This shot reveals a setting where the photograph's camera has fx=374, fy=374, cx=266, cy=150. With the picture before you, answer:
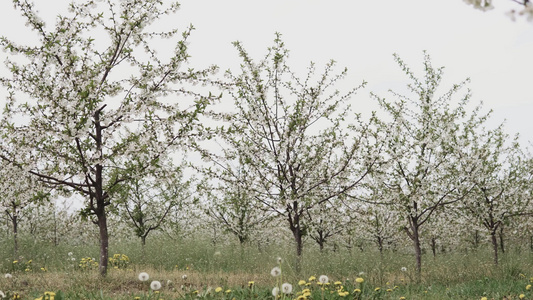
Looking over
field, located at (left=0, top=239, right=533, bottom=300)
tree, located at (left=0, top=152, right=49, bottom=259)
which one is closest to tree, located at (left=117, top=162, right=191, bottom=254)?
field, located at (left=0, top=239, right=533, bottom=300)

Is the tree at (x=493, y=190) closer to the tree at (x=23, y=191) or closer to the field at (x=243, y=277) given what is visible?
the field at (x=243, y=277)

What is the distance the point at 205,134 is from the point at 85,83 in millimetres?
2305

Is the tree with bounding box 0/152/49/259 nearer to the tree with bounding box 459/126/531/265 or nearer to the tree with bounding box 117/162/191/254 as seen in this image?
the tree with bounding box 117/162/191/254

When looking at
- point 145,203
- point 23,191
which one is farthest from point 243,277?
point 145,203

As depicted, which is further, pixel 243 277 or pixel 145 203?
pixel 145 203

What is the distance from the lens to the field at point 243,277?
4.71 meters

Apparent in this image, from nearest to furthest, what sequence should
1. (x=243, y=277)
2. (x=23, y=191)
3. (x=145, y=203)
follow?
1. (x=23, y=191)
2. (x=243, y=277)
3. (x=145, y=203)

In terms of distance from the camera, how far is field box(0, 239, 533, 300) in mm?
4707

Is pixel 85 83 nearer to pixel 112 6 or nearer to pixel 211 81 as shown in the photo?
pixel 112 6

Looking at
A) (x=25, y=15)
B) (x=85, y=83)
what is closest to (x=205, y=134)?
(x=85, y=83)

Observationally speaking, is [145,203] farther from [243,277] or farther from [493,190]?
[493,190]

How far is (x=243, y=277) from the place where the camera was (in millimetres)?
7965

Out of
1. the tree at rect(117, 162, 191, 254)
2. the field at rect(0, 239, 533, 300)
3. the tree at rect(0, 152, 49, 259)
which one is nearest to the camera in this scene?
the field at rect(0, 239, 533, 300)

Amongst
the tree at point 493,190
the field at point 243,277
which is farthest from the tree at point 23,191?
the tree at point 493,190
